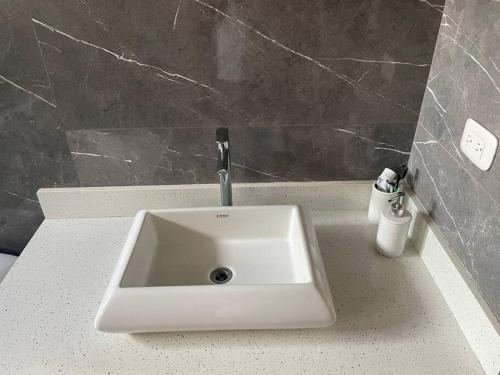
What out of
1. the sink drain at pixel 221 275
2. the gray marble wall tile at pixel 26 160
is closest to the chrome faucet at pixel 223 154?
the sink drain at pixel 221 275

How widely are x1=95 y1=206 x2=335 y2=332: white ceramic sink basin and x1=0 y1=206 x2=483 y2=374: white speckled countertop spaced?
54 mm

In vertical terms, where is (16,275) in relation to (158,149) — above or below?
below

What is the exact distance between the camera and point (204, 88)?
1096 millimetres

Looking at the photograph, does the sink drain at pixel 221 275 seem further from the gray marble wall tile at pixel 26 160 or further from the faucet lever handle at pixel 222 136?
the gray marble wall tile at pixel 26 160

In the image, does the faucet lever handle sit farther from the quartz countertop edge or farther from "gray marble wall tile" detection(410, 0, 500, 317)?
"gray marble wall tile" detection(410, 0, 500, 317)

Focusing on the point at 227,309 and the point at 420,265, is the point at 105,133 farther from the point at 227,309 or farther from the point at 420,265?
the point at 420,265

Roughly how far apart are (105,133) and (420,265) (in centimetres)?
95

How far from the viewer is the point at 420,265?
3.52ft

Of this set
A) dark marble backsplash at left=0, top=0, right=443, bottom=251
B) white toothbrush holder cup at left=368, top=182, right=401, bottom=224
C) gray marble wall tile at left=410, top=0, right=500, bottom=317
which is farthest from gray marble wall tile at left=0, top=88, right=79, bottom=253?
gray marble wall tile at left=410, top=0, right=500, bottom=317

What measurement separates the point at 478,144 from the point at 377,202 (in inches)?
14.7

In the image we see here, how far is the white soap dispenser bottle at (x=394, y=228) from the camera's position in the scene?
1042mm

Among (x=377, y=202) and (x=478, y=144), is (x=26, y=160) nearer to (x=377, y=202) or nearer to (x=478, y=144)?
(x=377, y=202)

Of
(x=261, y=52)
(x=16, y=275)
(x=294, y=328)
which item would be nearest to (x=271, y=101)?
(x=261, y=52)

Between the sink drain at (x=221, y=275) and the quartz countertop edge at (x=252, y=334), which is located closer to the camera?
the quartz countertop edge at (x=252, y=334)
